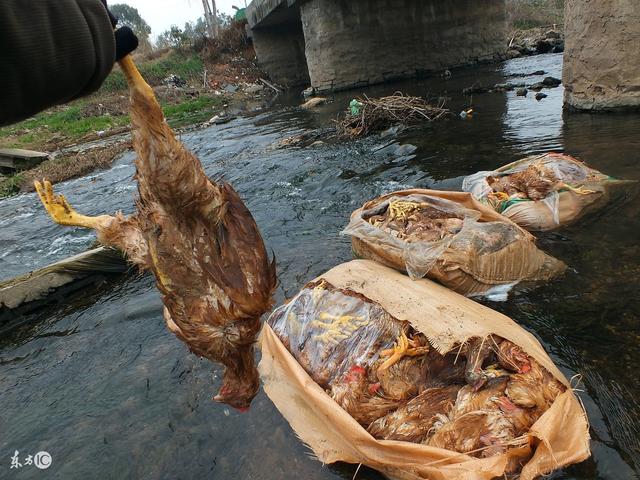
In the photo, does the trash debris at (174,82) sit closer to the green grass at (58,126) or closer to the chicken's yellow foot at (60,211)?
the green grass at (58,126)

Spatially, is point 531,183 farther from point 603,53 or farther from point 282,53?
point 282,53

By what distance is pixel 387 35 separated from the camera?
17.0 m

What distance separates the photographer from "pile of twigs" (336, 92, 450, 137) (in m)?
9.06

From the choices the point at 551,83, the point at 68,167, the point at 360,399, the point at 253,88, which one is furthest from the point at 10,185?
the point at 253,88

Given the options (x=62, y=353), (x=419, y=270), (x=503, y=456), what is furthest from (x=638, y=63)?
(x=62, y=353)

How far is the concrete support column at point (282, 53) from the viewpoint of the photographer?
23625 mm

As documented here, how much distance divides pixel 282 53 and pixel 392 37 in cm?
938

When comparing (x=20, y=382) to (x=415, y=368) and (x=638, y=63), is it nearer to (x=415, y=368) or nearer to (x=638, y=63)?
(x=415, y=368)

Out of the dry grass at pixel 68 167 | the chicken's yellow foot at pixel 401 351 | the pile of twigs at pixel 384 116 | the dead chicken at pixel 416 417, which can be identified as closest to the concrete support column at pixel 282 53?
the dry grass at pixel 68 167

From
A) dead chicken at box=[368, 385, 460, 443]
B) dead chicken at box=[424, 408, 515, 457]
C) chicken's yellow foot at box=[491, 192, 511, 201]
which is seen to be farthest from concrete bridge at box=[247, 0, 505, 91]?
dead chicken at box=[424, 408, 515, 457]

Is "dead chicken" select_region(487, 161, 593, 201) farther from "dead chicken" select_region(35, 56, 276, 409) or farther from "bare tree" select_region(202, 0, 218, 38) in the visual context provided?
"bare tree" select_region(202, 0, 218, 38)

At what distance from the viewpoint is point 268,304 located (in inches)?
78.0

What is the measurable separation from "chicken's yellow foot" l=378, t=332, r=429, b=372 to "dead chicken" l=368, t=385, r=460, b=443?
0.23 m

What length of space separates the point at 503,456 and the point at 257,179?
6.67m
